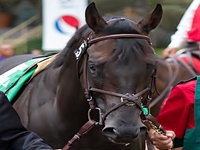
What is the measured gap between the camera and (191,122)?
430cm

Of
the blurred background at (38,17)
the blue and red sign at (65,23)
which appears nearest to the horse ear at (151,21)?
the blue and red sign at (65,23)

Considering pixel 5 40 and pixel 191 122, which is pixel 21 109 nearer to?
pixel 191 122

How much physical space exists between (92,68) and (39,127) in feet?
2.48

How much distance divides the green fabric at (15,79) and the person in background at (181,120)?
3.50 feet

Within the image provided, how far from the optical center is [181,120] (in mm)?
4328

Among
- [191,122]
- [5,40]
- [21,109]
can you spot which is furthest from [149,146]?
[5,40]

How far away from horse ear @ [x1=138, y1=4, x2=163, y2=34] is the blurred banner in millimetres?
4904

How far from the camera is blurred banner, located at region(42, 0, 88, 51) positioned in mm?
9211

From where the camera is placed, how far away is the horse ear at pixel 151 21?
421 centimetres

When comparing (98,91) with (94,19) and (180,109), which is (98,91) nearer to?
(94,19)

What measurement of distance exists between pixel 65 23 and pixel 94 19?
4.94 m

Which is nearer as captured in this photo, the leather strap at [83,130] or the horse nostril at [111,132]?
the horse nostril at [111,132]

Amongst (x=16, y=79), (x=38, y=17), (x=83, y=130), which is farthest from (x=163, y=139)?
(x=38, y=17)

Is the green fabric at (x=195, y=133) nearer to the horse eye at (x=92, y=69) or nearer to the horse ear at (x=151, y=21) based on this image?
the horse ear at (x=151, y=21)
